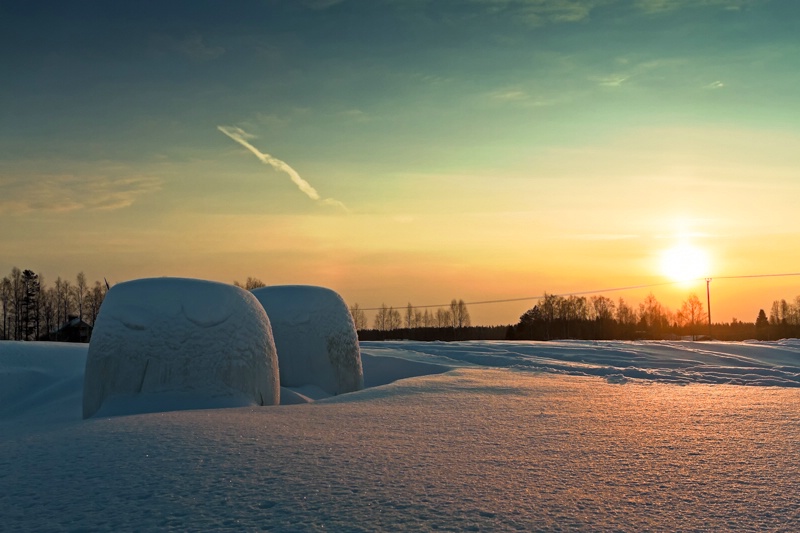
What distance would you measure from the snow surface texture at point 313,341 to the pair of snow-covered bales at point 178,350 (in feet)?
7.53

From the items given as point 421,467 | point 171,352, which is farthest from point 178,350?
point 421,467

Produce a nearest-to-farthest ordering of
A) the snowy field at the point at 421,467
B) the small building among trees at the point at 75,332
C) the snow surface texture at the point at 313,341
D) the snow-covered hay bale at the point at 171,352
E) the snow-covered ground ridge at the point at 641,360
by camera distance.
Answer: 1. the snowy field at the point at 421,467
2. the snow-covered hay bale at the point at 171,352
3. the snow surface texture at the point at 313,341
4. the snow-covered ground ridge at the point at 641,360
5. the small building among trees at the point at 75,332

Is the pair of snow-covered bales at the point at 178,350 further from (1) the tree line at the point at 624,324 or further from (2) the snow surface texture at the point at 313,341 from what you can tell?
(1) the tree line at the point at 624,324

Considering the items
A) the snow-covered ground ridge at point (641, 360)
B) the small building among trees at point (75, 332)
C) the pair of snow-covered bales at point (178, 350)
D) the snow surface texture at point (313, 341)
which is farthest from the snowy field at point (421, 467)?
the small building among trees at point (75, 332)

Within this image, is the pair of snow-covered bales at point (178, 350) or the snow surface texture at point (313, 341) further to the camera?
the snow surface texture at point (313, 341)

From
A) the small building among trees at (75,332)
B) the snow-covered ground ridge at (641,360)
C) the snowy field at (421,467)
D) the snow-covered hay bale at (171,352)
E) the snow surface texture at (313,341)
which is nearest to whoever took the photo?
the snowy field at (421,467)

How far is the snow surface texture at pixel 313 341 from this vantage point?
13.4 metres

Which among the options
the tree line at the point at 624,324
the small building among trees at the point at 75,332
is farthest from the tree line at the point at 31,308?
the tree line at the point at 624,324

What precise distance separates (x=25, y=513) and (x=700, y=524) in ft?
14.5

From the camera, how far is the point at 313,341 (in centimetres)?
1343

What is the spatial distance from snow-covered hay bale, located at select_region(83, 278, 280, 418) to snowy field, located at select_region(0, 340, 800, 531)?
4.83 feet

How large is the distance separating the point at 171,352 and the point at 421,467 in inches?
227

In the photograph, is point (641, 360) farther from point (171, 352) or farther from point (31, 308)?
point (31, 308)

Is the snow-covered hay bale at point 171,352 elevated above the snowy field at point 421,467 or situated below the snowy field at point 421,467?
above
